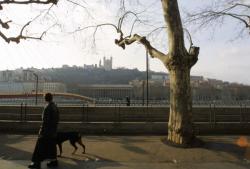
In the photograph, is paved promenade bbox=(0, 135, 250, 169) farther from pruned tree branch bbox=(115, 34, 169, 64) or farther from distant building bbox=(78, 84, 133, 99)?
distant building bbox=(78, 84, 133, 99)

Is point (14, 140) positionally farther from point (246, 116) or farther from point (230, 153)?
→ point (246, 116)

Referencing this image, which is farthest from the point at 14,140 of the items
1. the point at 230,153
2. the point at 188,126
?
the point at 230,153

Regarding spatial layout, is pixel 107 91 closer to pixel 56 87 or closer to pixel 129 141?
pixel 56 87

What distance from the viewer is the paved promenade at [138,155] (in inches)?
462

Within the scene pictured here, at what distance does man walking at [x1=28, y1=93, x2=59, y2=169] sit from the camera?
439 inches

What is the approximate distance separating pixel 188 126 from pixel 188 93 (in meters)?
1.17

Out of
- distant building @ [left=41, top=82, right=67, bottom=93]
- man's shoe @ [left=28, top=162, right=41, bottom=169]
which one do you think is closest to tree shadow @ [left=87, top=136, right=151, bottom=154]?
man's shoe @ [left=28, top=162, right=41, bottom=169]

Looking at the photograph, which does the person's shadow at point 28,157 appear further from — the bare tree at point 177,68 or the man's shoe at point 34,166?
the bare tree at point 177,68

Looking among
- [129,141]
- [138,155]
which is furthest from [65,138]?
[129,141]

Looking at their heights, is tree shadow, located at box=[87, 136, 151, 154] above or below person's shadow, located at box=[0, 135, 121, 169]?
above

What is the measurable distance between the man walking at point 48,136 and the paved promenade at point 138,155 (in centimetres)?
44

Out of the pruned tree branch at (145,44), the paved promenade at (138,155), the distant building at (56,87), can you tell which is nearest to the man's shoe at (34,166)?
the paved promenade at (138,155)

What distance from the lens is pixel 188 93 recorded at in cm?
1516

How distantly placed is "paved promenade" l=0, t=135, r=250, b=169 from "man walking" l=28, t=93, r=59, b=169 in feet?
1.45
